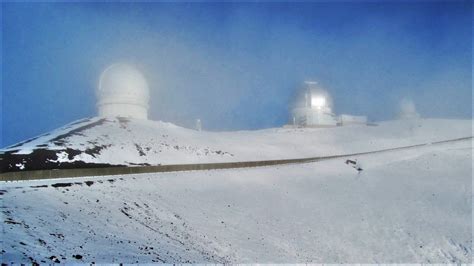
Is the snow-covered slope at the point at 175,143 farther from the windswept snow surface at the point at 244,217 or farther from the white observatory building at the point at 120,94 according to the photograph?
the white observatory building at the point at 120,94

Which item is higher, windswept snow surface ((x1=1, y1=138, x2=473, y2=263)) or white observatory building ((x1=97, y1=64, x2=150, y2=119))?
white observatory building ((x1=97, y1=64, x2=150, y2=119))

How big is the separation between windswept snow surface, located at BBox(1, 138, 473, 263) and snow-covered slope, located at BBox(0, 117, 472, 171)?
2.52 m

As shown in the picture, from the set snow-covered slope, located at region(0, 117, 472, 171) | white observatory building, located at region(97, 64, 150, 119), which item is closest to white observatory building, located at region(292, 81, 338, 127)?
snow-covered slope, located at region(0, 117, 472, 171)

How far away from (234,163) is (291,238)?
9.34m

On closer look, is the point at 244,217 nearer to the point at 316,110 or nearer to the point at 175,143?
the point at 175,143

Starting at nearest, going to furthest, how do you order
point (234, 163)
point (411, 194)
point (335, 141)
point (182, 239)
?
point (182, 239), point (411, 194), point (234, 163), point (335, 141)

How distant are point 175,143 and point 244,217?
11619mm

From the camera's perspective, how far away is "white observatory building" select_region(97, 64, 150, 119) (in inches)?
1398

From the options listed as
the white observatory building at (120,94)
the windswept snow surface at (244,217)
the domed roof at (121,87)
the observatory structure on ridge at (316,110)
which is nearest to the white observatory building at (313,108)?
the observatory structure on ridge at (316,110)

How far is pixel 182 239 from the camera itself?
10156 mm

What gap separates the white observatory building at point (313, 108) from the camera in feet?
159

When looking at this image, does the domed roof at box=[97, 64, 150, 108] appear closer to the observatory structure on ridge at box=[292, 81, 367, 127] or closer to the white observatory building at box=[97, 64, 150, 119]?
the white observatory building at box=[97, 64, 150, 119]

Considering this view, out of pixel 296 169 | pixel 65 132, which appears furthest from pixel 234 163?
pixel 65 132

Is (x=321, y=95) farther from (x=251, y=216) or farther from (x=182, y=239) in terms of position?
(x=182, y=239)
